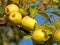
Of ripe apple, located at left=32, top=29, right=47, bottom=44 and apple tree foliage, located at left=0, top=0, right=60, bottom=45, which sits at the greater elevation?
apple tree foliage, located at left=0, top=0, right=60, bottom=45


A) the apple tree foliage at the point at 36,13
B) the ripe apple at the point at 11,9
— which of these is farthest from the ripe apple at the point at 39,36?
the ripe apple at the point at 11,9

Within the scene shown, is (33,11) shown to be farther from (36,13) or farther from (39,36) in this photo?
(39,36)

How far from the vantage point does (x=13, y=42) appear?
5.40 feet

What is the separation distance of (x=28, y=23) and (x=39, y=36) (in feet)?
0.30

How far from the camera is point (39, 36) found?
3.83ft

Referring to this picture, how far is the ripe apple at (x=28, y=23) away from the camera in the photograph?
1193mm

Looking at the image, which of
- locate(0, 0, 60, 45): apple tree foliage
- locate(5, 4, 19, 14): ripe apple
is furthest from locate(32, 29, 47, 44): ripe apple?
locate(5, 4, 19, 14): ripe apple

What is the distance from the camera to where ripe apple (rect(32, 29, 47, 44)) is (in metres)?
1.16

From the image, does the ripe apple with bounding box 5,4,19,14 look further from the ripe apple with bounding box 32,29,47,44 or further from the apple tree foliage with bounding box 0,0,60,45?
the ripe apple with bounding box 32,29,47,44

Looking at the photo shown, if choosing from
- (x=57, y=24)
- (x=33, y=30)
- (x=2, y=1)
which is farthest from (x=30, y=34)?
(x=2, y=1)

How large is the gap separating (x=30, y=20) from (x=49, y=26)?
3.8 inches

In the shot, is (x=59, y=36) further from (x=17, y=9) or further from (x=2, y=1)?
(x=2, y=1)

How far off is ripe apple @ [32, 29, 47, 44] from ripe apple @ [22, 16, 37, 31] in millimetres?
51

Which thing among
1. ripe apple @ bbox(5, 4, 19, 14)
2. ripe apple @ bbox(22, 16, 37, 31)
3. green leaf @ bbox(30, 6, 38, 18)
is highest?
ripe apple @ bbox(5, 4, 19, 14)
